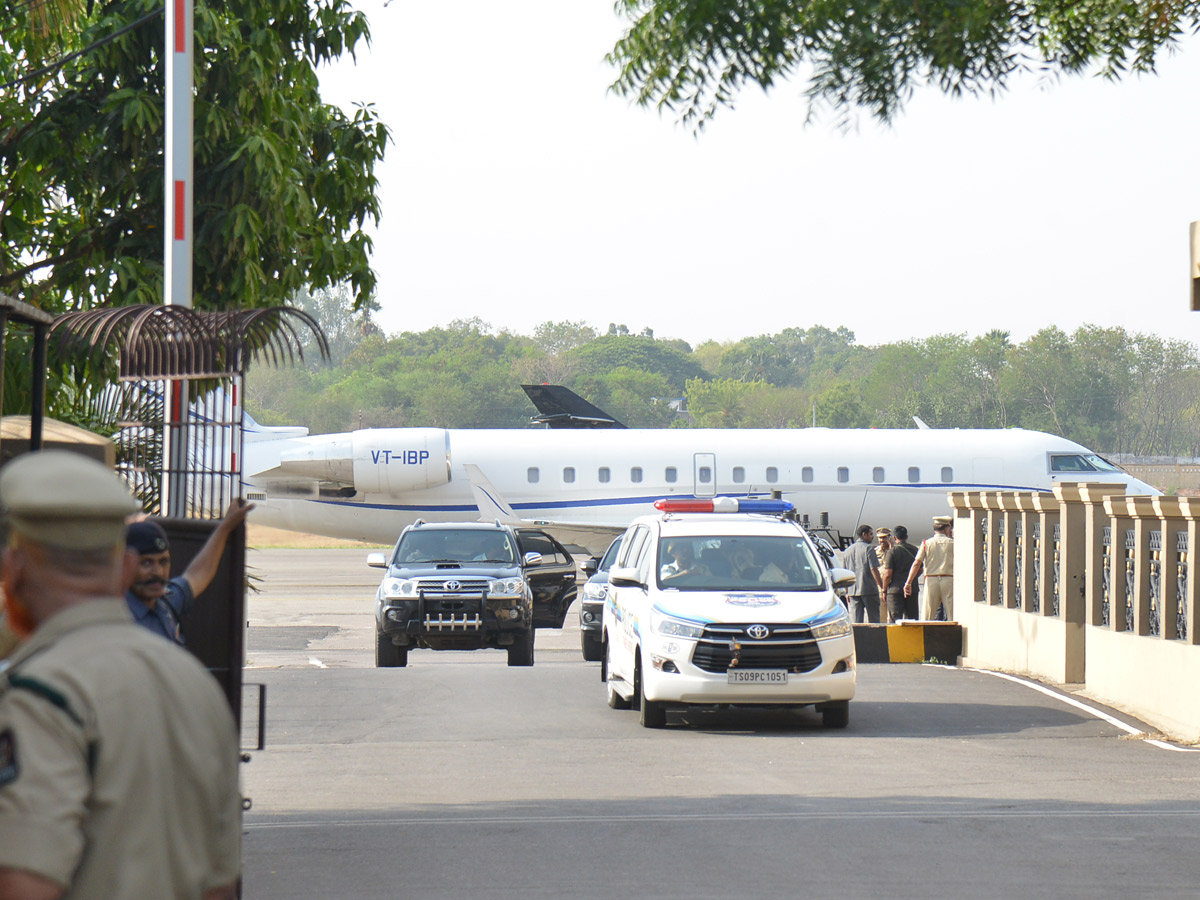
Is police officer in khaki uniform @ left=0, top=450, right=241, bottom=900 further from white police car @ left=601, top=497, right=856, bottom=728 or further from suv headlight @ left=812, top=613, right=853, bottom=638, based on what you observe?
suv headlight @ left=812, top=613, right=853, bottom=638

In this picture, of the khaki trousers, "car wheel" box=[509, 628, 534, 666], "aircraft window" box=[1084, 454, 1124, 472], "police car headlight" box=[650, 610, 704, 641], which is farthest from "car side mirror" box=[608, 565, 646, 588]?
"aircraft window" box=[1084, 454, 1124, 472]

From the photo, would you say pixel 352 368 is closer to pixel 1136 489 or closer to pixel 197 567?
pixel 1136 489

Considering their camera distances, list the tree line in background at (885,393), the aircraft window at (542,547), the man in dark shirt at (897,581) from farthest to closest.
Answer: the tree line in background at (885,393) < the man in dark shirt at (897,581) < the aircraft window at (542,547)

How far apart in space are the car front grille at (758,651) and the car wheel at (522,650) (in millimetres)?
6051

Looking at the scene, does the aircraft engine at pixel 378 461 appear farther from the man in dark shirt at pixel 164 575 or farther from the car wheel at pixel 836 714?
the man in dark shirt at pixel 164 575

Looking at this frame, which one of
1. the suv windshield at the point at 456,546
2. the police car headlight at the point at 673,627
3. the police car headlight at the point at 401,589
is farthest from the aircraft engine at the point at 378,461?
the police car headlight at the point at 673,627

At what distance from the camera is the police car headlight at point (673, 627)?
43.9ft

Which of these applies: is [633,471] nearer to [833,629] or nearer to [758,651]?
[833,629]

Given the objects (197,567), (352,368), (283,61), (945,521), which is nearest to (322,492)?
→ (945,521)

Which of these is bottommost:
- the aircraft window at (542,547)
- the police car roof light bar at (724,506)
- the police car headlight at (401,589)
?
the police car headlight at (401,589)

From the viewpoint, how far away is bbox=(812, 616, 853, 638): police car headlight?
13391 millimetres

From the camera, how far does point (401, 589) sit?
61.3 feet

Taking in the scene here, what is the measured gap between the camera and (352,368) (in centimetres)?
16175

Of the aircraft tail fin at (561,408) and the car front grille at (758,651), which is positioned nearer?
the car front grille at (758,651)
